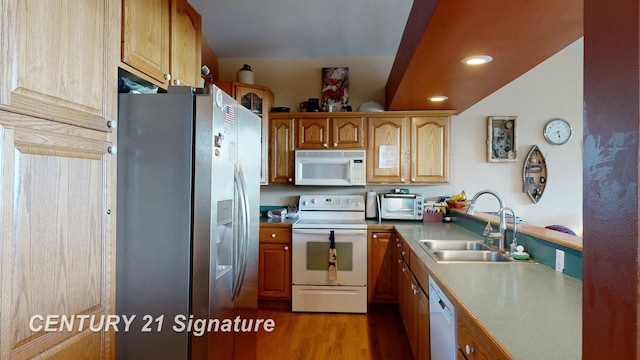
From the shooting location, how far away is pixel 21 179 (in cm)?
97

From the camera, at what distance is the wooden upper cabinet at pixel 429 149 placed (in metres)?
3.56

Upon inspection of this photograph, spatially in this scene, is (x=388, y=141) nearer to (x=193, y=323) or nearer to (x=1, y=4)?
(x=193, y=323)

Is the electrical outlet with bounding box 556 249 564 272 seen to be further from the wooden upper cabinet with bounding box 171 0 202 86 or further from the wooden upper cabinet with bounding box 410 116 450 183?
the wooden upper cabinet with bounding box 171 0 202 86

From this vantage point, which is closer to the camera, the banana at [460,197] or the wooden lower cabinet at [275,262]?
the wooden lower cabinet at [275,262]

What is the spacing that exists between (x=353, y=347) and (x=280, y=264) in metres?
1.07

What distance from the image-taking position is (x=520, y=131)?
381cm

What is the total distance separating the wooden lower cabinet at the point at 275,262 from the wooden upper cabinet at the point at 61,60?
2.19m

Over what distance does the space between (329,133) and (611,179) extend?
3.22 m

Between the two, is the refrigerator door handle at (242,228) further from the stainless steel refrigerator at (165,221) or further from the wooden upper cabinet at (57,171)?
the wooden upper cabinet at (57,171)

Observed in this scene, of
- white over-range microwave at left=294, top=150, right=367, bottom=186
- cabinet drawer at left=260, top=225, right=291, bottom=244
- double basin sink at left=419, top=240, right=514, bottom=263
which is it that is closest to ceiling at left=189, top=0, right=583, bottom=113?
white over-range microwave at left=294, top=150, right=367, bottom=186

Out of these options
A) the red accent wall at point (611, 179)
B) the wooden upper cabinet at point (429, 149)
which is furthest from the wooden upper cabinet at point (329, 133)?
the red accent wall at point (611, 179)

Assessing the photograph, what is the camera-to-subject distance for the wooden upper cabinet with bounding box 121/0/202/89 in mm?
1446

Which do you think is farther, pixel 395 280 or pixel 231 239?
pixel 395 280

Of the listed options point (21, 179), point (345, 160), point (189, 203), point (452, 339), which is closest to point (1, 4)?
point (21, 179)
